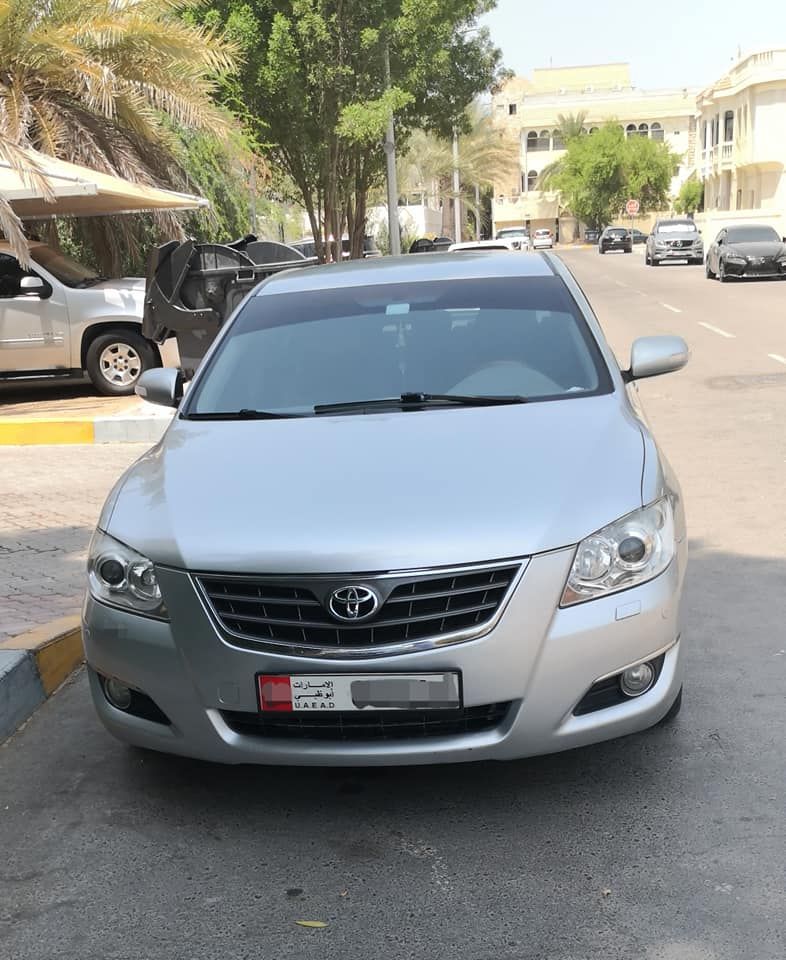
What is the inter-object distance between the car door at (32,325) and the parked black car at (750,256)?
71.2 ft

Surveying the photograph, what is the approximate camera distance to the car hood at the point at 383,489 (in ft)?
10.8

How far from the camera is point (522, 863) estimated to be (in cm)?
327

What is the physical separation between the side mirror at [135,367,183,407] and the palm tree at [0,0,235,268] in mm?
11236

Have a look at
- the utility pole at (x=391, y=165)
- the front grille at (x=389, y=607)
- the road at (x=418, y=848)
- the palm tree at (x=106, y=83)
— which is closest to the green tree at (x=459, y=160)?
the utility pole at (x=391, y=165)

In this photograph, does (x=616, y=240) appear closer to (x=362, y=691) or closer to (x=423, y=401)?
(x=423, y=401)

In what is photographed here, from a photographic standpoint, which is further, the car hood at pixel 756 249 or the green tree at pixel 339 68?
the car hood at pixel 756 249

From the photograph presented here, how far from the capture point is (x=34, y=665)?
15.4ft

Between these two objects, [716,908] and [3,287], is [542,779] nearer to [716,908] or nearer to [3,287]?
[716,908]

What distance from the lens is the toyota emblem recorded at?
3248mm

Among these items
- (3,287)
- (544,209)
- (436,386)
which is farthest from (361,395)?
(544,209)

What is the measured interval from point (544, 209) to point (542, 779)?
4319 inches

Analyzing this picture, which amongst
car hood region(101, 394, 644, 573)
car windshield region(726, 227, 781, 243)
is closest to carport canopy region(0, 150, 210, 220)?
car hood region(101, 394, 644, 573)

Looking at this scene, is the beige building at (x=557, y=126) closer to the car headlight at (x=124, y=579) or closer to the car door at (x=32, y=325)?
the car door at (x=32, y=325)

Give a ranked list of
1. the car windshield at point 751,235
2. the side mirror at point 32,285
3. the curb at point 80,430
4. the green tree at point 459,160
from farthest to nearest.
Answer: the green tree at point 459,160 → the car windshield at point 751,235 → the side mirror at point 32,285 → the curb at point 80,430
